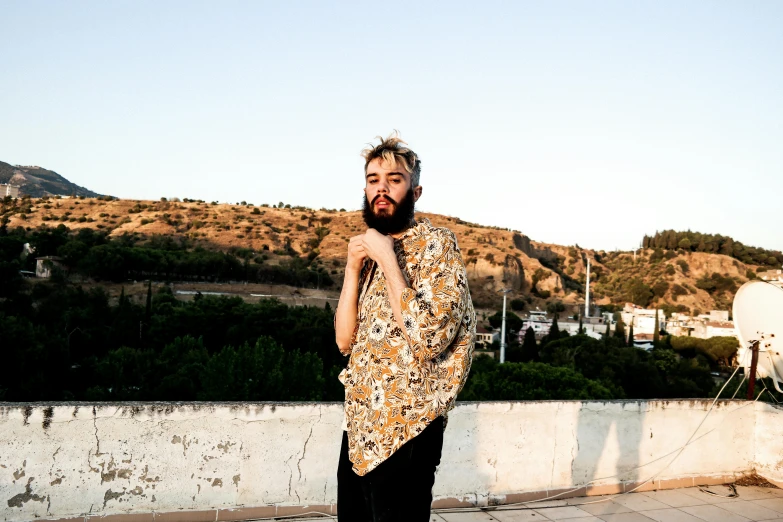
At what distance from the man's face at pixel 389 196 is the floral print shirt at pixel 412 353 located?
43 mm

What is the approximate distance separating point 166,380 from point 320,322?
14.3 meters

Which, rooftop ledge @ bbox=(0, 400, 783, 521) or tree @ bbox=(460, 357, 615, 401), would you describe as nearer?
rooftop ledge @ bbox=(0, 400, 783, 521)

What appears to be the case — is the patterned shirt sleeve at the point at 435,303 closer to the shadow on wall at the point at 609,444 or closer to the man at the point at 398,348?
the man at the point at 398,348

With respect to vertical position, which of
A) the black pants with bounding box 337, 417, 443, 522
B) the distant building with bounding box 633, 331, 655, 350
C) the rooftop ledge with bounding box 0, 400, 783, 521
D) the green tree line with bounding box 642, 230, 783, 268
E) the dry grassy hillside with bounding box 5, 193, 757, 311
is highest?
the green tree line with bounding box 642, 230, 783, 268

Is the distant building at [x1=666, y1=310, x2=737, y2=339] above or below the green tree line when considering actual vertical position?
below

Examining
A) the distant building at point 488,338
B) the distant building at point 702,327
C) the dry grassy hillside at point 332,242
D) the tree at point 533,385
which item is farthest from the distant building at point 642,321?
the tree at point 533,385

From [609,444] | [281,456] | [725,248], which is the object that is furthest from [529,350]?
[725,248]

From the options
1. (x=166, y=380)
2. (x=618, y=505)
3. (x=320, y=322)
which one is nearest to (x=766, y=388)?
(x=618, y=505)

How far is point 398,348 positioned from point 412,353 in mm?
35

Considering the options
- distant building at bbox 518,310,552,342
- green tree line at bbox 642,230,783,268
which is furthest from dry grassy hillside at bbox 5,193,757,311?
distant building at bbox 518,310,552,342

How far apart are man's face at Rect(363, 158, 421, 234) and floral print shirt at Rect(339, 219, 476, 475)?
0.04 meters

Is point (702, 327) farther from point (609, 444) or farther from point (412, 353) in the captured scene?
point (412, 353)

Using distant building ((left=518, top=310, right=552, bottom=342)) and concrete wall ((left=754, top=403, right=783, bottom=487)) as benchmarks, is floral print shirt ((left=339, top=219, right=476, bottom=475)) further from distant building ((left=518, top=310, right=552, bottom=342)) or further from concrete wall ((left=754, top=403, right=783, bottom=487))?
distant building ((left=518, top=310, right=552, bottom=342))

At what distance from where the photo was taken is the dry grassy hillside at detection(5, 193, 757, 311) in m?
60.2
